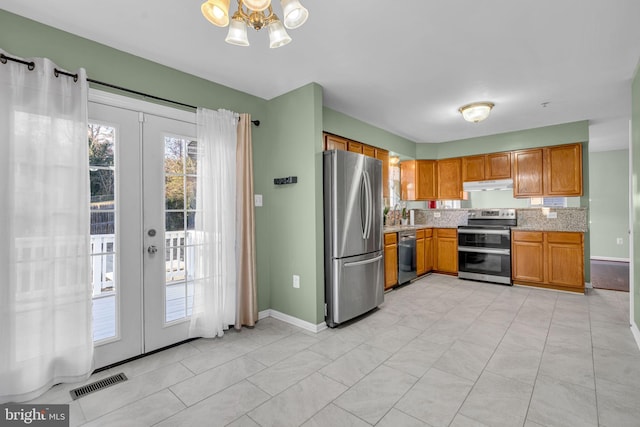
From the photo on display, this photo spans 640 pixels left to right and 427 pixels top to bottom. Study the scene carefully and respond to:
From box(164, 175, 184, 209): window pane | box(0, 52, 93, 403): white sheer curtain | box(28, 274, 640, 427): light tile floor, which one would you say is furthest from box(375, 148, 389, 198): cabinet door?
box(0, 52, 93, 403): white sheer curtain

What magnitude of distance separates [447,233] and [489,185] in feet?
3.64

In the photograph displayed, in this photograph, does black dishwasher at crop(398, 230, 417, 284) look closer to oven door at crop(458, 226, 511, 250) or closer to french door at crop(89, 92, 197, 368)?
oven door at crop(458, 226, 511, 250)

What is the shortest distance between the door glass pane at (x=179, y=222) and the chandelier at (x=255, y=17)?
1.50m

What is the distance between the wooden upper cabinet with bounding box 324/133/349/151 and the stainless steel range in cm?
280

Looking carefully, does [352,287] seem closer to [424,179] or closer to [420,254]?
[420,254]

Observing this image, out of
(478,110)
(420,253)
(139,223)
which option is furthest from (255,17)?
(420,253)

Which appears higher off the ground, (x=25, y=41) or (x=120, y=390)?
(x=25, y=41)

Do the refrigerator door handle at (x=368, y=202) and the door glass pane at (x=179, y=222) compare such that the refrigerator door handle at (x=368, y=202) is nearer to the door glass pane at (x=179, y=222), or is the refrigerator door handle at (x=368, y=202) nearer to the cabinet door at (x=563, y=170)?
the door glass pane at (x=179, y=222)

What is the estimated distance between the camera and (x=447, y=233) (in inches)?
221

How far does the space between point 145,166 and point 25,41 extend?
1.08 meters

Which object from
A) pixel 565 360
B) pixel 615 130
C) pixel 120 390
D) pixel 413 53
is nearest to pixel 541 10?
pixel 413 53

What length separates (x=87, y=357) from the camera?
221cm

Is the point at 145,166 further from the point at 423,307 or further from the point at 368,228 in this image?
the point at 423,307

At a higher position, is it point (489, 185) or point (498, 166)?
point (498, 166)
